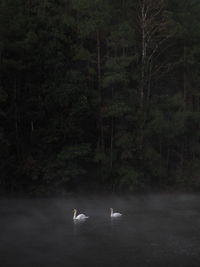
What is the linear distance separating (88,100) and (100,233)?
13.9 m

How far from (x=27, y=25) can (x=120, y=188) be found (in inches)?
436

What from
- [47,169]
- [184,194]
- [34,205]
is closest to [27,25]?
[47,169]

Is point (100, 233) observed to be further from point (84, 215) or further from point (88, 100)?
point (88, 100)

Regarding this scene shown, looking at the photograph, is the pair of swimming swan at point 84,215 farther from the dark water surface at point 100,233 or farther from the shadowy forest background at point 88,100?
the shadowy forest background at point 88,100

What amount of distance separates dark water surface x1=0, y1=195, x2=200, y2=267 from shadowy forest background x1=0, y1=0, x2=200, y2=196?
252cm

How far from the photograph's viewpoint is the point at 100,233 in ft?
74.8

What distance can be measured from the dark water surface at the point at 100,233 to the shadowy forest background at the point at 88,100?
2520 mm

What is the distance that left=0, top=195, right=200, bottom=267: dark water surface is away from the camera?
18.3 meters

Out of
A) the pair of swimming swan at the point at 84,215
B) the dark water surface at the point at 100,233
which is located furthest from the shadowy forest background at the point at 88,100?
the pair of swimming swan at the point at 84,215

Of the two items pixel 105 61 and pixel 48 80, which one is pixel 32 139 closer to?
pixel 48 80

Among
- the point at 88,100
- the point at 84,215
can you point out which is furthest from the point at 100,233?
the point at 88,100

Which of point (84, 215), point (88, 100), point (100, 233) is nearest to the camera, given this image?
point (100, 233)

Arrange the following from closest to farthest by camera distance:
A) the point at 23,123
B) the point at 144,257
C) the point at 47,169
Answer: the point at 144,257 → the point at 47,169 → the point at 23,123

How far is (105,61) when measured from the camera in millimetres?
36469
